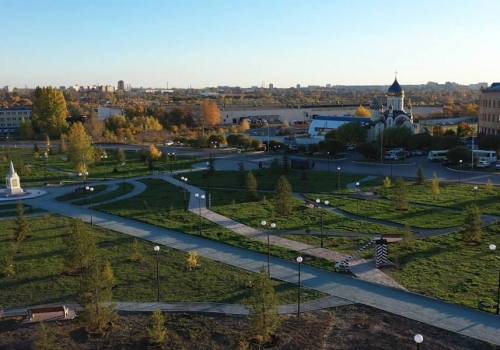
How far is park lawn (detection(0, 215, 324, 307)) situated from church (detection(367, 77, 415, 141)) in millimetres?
44635

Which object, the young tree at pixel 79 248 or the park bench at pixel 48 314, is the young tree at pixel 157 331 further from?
the young tree at pixel 79 248

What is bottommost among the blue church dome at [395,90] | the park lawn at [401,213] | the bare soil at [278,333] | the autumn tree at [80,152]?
the bare soil at [278,333]

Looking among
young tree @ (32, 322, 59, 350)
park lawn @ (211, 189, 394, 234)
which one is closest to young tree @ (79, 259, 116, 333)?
young tree @ (32, 322, 59, 350)

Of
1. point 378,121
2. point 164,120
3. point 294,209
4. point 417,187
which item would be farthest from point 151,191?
point 164,120

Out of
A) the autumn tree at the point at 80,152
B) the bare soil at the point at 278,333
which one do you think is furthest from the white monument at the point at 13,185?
the bare soil at the point at 278,333

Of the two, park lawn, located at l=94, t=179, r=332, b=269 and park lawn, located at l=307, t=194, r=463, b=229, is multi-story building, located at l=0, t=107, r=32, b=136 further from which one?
park lawn, located at l=307, t=194, r=463, b=229

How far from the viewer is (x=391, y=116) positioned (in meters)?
63.2

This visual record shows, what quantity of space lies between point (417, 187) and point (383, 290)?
20.1 m

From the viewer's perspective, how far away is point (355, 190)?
35344 millimetres

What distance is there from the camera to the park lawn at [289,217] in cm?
2575

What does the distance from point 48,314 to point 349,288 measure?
32.1ft

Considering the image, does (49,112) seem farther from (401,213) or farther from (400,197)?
(401,213)

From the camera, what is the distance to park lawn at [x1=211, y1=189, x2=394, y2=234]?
25.8m

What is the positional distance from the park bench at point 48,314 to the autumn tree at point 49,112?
6512cm
